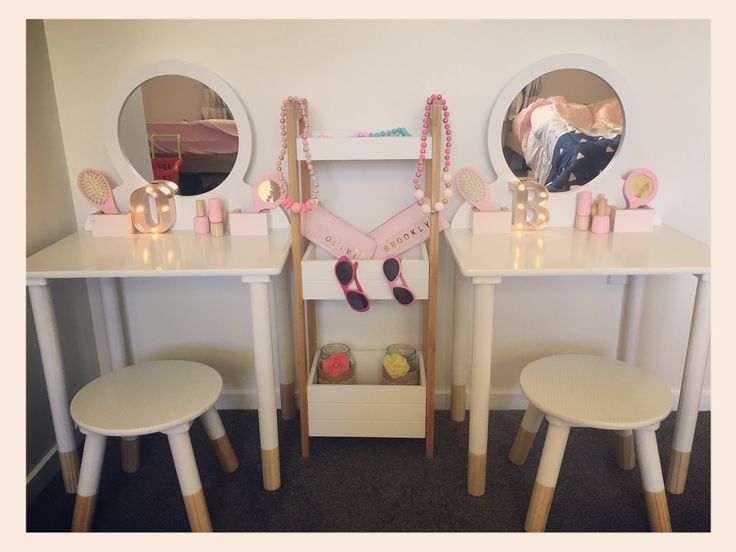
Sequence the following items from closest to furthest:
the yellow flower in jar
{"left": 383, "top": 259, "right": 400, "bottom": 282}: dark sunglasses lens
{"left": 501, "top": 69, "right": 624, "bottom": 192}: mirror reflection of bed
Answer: {"left": 383, "top": 259, "right": 400, "bottom": 282}: dark sunglasses lens < {"left": 501, "top": 69, "right": 624, "bottom": 192}: mirror reflection of bed < the yellow flower in jar

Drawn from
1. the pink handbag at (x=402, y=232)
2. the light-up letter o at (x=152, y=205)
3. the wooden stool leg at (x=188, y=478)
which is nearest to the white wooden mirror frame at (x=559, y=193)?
the pink handbag at (x=402, y=232)

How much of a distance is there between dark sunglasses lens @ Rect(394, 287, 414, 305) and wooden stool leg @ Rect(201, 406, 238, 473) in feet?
2.17

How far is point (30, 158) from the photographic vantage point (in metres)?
1.85

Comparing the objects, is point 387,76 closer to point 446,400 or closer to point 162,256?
point 162,256

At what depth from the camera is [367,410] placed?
77.9 inches

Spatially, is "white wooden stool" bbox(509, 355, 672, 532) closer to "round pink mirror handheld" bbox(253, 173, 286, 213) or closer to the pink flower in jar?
the pink flower in jar

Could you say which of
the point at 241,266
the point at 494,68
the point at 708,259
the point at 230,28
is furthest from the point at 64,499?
the point at 708,259

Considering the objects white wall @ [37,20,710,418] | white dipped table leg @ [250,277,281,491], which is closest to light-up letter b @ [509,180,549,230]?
white wall @ [37,20,710,418]

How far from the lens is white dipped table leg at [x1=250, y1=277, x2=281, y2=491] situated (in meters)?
1.68

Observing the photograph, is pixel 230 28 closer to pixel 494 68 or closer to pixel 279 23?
pixel 279 23

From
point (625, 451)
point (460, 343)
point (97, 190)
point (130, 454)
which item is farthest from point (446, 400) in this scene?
point (97, 190)

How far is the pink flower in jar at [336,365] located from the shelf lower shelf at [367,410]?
0.22ft

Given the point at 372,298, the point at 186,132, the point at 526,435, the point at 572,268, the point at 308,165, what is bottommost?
the point at 526,435

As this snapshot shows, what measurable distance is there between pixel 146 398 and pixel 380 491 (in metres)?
0.74
